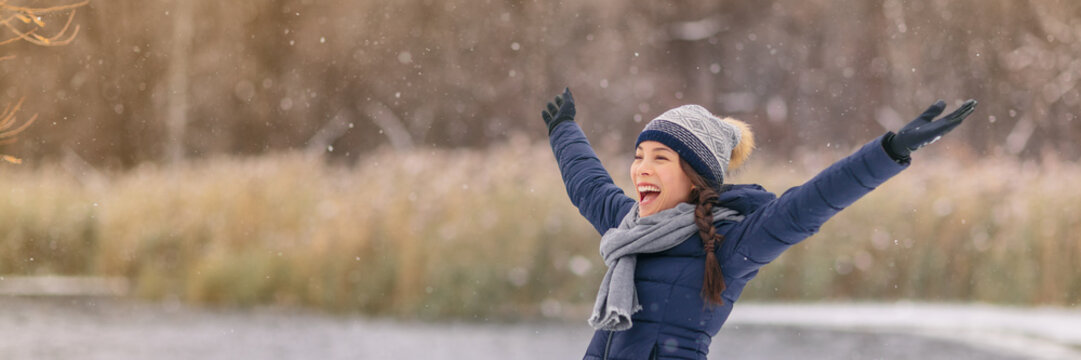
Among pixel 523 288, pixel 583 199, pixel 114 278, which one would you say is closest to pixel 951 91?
pixel 523 288

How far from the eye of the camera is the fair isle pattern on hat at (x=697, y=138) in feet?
7.59

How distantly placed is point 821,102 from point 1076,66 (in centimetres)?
370

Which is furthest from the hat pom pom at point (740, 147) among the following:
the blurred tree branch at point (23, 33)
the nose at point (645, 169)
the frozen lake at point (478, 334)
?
the frozen lake at point (478, 334)

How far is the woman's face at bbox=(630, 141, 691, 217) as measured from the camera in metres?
2.32

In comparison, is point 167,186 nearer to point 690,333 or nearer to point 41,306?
point 41,306

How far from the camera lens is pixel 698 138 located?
91.4 inches

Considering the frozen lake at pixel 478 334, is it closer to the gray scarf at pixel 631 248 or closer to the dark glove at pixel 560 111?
the dark glove at pixel 560 111

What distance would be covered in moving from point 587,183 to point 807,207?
2.49 feet

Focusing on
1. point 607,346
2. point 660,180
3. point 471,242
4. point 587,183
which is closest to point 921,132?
point 660,180

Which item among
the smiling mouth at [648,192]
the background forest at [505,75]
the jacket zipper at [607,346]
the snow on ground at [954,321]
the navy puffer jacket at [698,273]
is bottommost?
the jacket zipper at [607,346]

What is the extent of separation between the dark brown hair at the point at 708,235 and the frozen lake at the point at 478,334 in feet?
11.5

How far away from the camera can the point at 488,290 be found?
672 cm

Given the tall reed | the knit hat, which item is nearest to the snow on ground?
the tall reed

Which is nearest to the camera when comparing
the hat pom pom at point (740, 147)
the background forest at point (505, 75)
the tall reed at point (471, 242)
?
the hat pom pom at point (740, 147)
